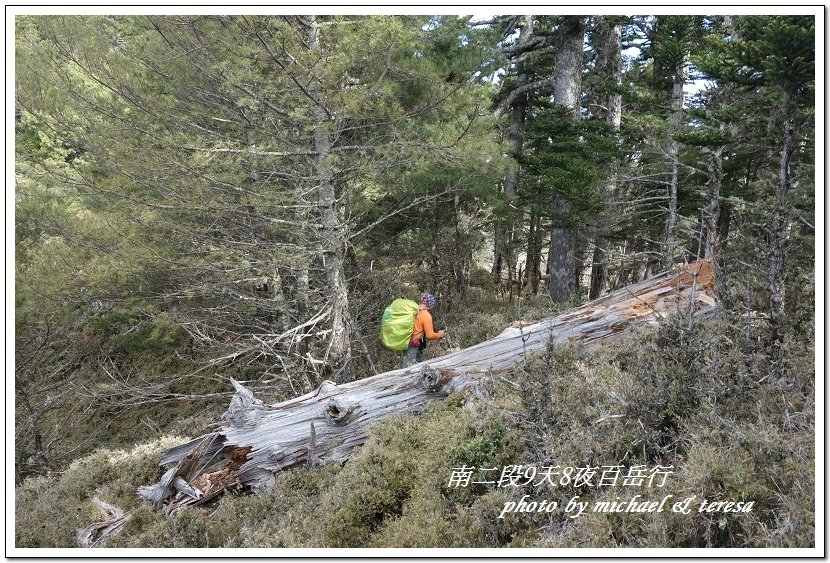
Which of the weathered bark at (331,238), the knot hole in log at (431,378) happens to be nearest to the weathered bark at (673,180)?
the knot hole in log at (431,378)

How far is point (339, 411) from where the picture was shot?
5945 mm

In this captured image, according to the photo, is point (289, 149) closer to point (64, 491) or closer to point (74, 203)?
point (74, 203)

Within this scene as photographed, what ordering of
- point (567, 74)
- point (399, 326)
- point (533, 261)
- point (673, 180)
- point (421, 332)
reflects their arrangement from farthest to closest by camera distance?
1. point (533, 261)
2. point (567, 74)
3. point (673, 180)
4. point (421, 332)
5. point (399, 326)

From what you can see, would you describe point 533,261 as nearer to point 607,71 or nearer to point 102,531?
point 607,71

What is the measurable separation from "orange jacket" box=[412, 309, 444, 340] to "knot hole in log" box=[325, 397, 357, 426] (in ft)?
7.18

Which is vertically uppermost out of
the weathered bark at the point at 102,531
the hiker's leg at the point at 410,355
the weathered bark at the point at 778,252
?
the weathered bark at the point at 778,252

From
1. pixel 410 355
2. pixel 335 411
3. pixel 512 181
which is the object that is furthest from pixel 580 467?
pixel 512 181

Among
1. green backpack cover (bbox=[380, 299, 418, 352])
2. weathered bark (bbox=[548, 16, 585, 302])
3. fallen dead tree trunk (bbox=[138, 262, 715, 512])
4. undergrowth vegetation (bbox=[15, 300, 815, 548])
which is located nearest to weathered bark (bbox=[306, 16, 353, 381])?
green backpack cover (bbox=[380, 299, 418, 352])

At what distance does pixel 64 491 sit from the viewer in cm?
746

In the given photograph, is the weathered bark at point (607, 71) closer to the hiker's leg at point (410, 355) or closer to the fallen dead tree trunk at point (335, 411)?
the fallen dead tree trunk at point (335, 411)

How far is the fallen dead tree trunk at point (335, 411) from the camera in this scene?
Answer: 19.6 feet

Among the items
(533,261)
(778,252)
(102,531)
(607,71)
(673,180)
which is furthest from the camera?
(533,261)

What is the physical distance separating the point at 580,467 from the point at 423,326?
4206 mm

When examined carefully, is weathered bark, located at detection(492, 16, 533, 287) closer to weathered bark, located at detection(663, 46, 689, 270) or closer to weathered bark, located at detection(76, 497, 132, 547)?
weathered bark, located at detection(663, 46, 689, 270)
